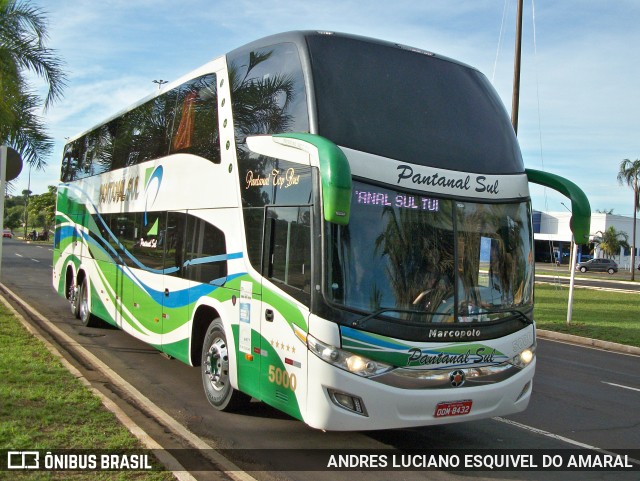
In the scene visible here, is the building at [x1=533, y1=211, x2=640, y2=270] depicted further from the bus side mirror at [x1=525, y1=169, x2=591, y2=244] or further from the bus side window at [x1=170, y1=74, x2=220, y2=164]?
the bus side mirror at [x1=525, y1=169, x2=591, y2=244]

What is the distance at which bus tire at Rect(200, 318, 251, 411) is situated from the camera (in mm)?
7516

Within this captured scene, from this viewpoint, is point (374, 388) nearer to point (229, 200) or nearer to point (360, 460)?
point (360, 460)

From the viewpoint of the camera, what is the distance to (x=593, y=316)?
2114 centimetres

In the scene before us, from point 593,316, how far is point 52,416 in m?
Answer: 18.5

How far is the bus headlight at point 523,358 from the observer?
6520 mm

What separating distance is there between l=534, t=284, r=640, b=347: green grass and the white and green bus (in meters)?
10.9

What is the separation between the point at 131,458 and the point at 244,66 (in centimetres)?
447

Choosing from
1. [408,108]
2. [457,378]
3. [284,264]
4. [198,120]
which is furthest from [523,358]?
[198,120]

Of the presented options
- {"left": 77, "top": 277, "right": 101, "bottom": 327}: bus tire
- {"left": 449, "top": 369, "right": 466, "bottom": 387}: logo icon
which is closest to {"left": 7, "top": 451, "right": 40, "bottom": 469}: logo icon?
{"left": 449, "top": 369, "right": 466, "bottom": 387}: logo icon

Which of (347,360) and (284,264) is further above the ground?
(284,264)

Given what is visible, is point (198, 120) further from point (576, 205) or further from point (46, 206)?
point (46, 206)

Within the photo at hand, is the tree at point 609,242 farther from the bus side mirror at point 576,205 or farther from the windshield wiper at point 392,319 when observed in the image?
the windshield wiper at point 392,319

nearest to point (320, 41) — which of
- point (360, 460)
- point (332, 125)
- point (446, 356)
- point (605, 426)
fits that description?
point (332, 125)

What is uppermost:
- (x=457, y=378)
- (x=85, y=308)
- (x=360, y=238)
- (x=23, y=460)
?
(x=360, y=238)
